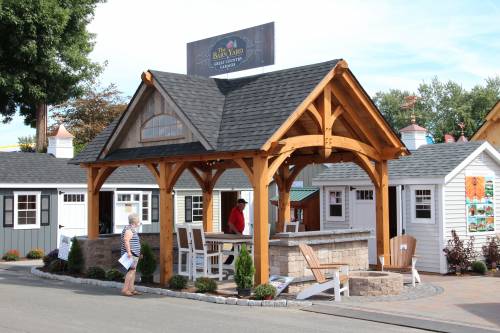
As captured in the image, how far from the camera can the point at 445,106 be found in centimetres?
6675

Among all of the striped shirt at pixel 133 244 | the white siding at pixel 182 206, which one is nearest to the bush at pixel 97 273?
the striped shirt at pixel 133 244

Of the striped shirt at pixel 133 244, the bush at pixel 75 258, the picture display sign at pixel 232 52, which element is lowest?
the bush at pixel 75 258

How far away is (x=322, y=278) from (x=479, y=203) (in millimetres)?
8064

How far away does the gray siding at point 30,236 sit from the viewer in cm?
2417

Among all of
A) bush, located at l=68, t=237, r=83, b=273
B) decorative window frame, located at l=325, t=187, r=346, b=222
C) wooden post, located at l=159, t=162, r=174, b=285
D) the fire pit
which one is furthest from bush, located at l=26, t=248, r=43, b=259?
the fire pit

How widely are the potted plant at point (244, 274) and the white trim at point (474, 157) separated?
7.39 meters

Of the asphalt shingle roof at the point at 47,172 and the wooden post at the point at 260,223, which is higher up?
the asphalt shingle roof at the point at 47,172

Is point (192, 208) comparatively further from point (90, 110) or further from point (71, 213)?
point (90, 110)

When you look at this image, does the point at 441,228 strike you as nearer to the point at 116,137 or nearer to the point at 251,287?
the point at 251,287

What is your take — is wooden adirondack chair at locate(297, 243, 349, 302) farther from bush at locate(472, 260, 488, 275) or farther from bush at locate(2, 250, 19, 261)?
bush at locate(2, 250, 19, 261)

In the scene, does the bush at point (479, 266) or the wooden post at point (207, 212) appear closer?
the bush at point (479, 266)

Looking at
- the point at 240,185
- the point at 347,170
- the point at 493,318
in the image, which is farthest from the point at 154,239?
the point at 240,185

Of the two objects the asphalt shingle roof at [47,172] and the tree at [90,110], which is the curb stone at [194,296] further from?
the tree at [90,110]

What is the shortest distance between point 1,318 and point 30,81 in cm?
2431
